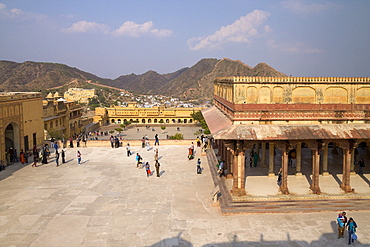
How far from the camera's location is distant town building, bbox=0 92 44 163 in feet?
78.4

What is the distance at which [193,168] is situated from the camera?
22250mm

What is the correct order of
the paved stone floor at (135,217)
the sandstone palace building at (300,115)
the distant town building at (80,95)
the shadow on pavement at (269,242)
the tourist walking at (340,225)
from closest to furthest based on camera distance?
the shadow on pavement at (269,242) < the tourist walking at (340,225) < the paved stone floor at (135,217) < the sandstone palace building at (300,115) < the distant town building at (80,95)

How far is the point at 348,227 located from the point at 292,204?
119 inches

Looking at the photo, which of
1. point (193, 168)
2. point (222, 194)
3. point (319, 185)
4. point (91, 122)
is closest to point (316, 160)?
point (319, 185)

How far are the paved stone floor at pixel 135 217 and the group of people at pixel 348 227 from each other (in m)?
0.29

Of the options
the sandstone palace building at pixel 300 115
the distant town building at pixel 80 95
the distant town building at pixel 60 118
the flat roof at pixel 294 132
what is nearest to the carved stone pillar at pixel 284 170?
the sandstone palace building at pixel 300 115

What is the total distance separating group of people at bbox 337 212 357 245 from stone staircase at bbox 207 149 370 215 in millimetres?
2034

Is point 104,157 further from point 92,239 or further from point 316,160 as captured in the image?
point 316,160

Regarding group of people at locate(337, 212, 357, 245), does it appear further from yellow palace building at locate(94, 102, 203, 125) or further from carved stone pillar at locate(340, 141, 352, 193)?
yellow palace building at locate(94, 102, 203, 125)

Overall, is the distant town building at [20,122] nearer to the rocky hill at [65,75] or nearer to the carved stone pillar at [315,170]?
the carved stone pillar at [315,170]

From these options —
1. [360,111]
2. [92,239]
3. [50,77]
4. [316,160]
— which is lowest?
[92,239]

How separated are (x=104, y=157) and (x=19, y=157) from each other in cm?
667

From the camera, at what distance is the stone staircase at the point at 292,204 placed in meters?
14.1

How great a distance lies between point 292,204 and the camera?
47.1 ft
